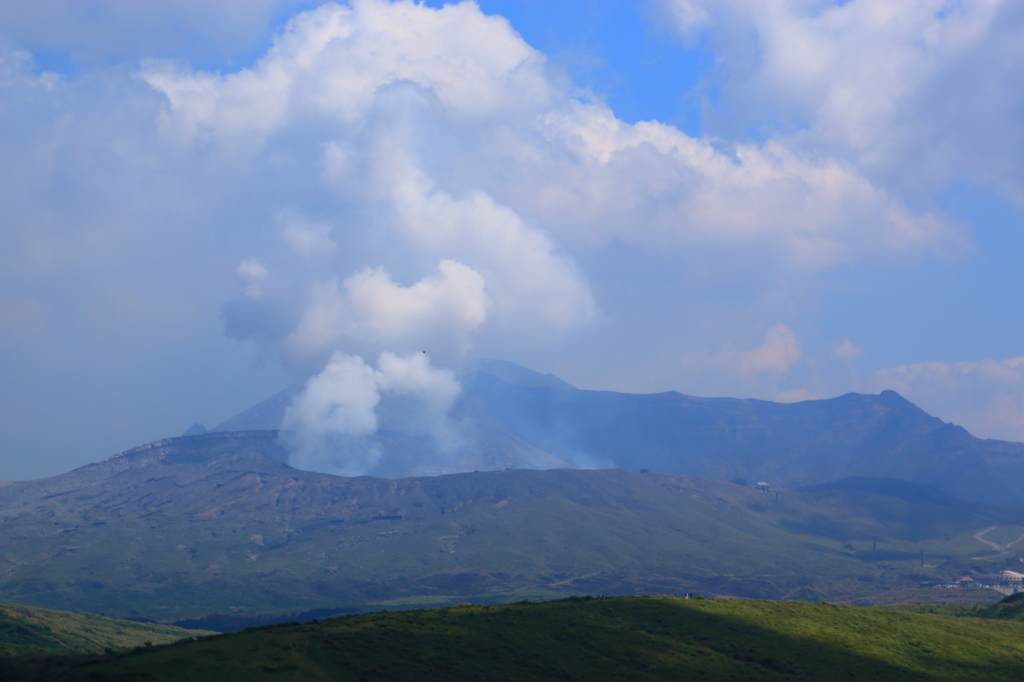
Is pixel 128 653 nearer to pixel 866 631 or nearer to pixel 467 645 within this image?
pixel 467 645

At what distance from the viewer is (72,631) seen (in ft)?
427

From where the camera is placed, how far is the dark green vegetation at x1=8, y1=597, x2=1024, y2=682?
55562 mm

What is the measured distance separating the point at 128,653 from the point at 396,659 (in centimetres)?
1762

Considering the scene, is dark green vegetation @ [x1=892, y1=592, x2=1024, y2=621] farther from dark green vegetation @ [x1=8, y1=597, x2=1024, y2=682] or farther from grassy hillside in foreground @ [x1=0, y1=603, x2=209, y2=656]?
grassy hillside in foreground @ [x1=0, y1=603, x2=209, y2=656]

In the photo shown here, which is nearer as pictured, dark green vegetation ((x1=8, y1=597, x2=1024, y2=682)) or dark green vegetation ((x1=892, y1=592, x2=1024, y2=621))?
dark green vegetation ((x1=8, y1=597, x2=1024, y2=682))

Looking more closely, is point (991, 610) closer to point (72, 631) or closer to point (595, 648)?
point (595, 648)

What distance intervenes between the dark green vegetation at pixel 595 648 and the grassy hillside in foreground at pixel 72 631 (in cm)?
6300

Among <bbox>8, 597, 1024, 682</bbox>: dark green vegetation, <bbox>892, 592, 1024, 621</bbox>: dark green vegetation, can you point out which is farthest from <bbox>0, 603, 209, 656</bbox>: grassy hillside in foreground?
<bbox>892, 592, 1024, 621</bbox>: dark green vegetation

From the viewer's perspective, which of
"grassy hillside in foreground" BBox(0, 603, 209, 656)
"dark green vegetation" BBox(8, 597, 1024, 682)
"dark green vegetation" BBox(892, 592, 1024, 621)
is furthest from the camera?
"grassy hillside in foreground" BBox(0, 603, 209, 656)

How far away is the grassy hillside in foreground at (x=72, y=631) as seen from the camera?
11969cm

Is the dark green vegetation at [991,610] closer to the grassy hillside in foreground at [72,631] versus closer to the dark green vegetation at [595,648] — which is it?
the dark green vegetation at [595,648]

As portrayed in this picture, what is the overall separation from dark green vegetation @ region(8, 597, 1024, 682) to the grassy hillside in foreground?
6300 cm

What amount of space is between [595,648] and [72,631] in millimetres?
94880

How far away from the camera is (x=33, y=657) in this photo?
2274 inches
